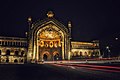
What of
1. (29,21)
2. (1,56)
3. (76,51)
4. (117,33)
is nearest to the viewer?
(1,56)

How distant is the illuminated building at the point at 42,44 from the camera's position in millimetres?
68188

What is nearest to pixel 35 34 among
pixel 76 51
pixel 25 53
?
pixel 25 53

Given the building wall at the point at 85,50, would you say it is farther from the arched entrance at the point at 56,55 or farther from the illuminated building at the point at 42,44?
the arched entrance at the point at 56,55

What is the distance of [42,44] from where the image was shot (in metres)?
74.6

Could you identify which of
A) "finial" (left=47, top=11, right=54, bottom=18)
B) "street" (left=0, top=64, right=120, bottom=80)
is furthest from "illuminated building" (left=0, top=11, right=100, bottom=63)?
"street" (left=0, top=64, right=120, bottom=80)

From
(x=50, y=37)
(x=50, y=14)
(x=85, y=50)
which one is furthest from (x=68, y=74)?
(x=85, y=50)

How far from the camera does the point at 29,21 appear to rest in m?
72.8

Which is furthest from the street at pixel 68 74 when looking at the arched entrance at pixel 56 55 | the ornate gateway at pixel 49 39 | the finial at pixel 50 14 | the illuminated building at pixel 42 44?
the finial at pixel 50 14

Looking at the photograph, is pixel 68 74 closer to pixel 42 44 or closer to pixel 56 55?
pixel 42 44

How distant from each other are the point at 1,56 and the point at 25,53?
8585mm

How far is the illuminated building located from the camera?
224 ft

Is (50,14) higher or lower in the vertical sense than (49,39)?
higher

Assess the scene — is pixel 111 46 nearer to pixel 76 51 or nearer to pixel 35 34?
pixel 76 51

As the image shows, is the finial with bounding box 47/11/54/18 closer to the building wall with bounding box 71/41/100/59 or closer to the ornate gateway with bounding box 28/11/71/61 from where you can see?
the ornate gateway with bounding box 28/11/71/61
